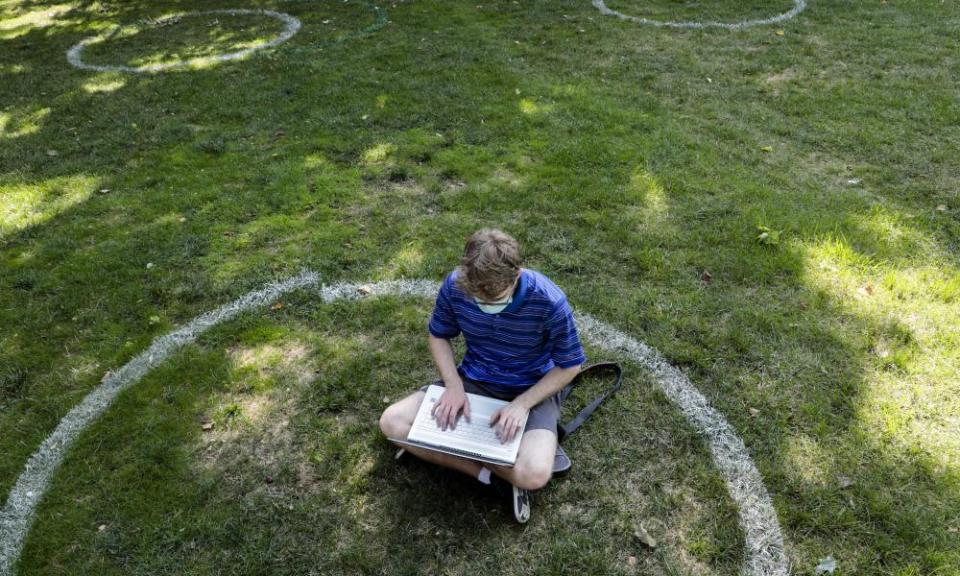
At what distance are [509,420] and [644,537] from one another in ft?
2.87

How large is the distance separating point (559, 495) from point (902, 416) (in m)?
2.03

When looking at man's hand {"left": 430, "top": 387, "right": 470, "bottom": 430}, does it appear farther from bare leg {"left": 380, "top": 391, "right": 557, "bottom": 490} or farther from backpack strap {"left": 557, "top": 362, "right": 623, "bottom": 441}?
backpack strap {"left": 557, "top": 362, "right": 623, "bottom": 441}

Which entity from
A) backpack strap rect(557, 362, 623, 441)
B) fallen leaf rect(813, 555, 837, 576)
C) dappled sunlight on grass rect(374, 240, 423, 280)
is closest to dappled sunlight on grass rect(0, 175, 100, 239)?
dappled sunlight on grass rect(374, 240, 423, 280)

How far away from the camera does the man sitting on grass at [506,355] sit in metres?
2.95

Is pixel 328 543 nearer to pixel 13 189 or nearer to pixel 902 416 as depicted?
pixel 902 416

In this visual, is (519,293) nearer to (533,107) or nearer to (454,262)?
(454,262)

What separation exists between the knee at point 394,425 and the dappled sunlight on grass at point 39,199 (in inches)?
169

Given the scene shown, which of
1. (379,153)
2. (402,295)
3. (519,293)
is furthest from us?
(379,153)

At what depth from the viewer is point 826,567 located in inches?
115

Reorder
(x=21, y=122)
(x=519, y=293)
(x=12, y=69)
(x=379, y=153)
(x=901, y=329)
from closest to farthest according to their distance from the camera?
(x=519, y=293)
(x=901, y=329)
(x=379, y=153)
(x=21, y=122)
(x=12, y=69)

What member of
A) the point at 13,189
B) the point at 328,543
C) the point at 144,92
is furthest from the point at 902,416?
the point at 144,92

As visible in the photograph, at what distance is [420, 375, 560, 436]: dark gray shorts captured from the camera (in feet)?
10.9

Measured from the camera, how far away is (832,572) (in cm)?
290

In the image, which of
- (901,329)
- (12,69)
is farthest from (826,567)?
(12,69)
